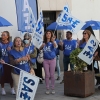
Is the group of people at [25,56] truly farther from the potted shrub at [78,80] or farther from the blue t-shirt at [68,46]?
the potted shrub at [78,80]

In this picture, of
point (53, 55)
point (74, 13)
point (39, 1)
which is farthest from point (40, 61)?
point (74, 13)

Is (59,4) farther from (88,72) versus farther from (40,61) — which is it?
(88,72)

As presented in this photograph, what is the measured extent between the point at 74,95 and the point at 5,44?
2204mm

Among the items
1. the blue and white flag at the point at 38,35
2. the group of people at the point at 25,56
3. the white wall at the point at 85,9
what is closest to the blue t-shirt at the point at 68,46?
the group of people at the point at 25,56

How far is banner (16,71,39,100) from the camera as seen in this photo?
5.98 metres

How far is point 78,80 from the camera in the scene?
814 centimetres

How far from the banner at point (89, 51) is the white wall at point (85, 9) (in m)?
5.98

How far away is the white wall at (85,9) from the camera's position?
47.6 ft

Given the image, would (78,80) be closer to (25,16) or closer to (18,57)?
(18,57)

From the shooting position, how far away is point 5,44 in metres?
8.40

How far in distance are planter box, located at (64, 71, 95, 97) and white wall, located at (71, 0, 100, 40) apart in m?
6.17

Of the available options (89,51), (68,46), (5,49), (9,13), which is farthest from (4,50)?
(9,13)

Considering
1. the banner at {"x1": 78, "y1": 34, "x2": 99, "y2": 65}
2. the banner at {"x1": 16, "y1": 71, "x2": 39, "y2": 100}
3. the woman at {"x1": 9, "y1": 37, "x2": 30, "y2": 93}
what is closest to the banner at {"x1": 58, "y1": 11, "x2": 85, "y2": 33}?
the banner at {"x1": 78, "y1": 34, "x2": 99, "y2": 65}

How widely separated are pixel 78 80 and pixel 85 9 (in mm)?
7297
